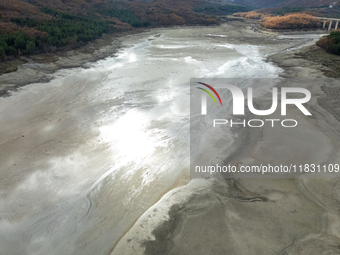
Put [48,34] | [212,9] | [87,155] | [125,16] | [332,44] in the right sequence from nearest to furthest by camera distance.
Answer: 1. [87,155]
2. [332,44]
3. [48,34]
4. [125,16]
5. [212,9]

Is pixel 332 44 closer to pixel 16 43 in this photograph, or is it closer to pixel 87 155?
pixel 87 155

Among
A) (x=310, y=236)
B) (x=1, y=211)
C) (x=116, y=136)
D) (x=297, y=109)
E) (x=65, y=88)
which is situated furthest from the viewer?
(x=65, y=88)

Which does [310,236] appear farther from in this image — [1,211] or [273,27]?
[273,27]

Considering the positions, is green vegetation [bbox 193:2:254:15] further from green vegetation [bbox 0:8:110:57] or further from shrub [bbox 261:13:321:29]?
green vegetation [bbox 0:8:110:57]

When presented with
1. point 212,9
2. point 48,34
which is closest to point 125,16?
point 48,34

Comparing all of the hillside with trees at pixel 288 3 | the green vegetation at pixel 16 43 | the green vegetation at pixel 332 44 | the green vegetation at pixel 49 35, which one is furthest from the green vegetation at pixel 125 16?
the hillside with trees at pixel 288 3

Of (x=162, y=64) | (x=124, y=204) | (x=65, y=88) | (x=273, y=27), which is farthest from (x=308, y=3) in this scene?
(x=124, y=204)

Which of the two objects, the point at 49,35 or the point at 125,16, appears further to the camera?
the point at 125,16
